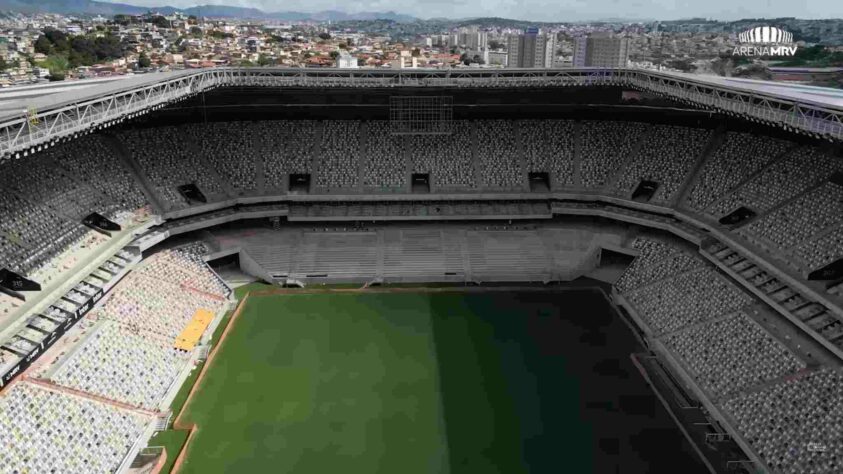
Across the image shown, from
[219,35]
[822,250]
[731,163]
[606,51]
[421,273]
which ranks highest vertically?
[219,35]

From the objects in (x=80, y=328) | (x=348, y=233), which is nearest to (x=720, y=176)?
(x=348, y=233)

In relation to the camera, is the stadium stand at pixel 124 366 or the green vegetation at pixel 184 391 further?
the green vegetation at pixel 184 391

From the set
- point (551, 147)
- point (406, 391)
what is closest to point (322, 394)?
point (406, 391)

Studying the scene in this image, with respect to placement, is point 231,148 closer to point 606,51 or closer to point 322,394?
point 322,394

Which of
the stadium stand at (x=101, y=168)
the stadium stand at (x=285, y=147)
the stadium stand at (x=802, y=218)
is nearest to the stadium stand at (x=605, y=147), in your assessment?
the stadium stand at (x=802, y=218)

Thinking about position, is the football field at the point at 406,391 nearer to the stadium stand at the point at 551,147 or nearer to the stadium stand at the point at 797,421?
the stadium stand at the point at 797,421

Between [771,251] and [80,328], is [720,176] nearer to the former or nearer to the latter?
[771,251]
